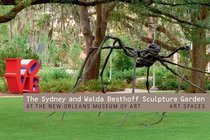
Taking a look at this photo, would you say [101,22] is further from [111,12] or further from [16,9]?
[16,9]

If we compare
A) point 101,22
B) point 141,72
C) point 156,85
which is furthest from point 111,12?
point 141,72

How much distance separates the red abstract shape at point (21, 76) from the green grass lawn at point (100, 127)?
368 inches

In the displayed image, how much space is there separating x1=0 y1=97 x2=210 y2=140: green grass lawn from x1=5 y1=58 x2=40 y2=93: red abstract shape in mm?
9342

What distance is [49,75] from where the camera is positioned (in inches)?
1102

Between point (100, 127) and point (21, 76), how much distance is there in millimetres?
12741

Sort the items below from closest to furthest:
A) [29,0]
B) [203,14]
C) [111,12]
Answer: [29,0] → [203,14] → [111,12]

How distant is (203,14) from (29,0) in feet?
24.4

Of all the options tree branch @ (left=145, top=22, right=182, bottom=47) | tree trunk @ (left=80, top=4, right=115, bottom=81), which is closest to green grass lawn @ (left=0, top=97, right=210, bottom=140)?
tree trunk @ (left=80, top=4, right=115, bottom=81)

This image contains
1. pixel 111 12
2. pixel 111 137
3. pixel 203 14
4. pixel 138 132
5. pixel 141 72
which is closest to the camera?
pixel 111 137

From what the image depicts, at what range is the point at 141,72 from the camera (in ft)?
105

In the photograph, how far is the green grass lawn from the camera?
24.8 feet

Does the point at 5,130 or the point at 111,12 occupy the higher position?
the point at 111,12

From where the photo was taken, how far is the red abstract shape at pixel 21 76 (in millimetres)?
20484

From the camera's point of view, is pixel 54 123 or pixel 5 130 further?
pixel 54 123
